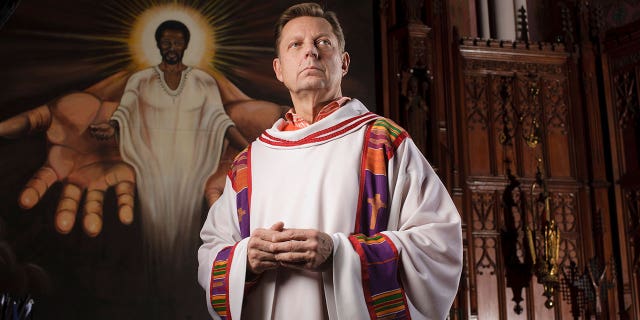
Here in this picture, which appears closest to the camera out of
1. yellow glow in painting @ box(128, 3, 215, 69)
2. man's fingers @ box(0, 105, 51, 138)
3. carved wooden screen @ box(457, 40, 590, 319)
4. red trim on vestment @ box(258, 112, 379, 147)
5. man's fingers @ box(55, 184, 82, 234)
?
red trim on vestment @ box(258, 112, 379, 147)

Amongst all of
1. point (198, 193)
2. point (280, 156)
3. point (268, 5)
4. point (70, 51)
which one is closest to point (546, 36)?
point (268, 5)

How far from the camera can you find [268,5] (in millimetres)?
5695

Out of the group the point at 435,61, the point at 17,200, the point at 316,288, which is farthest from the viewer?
the point at 435,61

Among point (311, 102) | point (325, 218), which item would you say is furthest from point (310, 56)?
point (325, 218)

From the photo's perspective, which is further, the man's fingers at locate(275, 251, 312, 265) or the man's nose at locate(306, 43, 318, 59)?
the man's nose at locate(306, 43, 318, 59)

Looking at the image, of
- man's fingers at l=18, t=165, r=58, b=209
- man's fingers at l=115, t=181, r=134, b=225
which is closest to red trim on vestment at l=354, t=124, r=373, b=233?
man's fingers at l=115, t=181, r=134, b=225

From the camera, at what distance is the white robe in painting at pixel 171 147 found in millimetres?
5180

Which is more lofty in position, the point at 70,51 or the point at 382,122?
the point at 70,51

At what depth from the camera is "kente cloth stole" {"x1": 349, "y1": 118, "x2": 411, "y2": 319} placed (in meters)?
1.94

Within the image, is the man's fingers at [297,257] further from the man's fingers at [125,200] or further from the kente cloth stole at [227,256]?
the man's fingers at [125,200]

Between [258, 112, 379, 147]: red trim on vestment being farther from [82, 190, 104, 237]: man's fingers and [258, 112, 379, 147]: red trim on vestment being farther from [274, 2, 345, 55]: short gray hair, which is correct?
[82, 190, 104, 237]: man's fingers

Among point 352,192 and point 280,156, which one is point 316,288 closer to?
point 352,192

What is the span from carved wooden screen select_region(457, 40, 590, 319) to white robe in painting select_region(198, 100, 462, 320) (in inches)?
130

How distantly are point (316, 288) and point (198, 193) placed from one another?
3.40 m
